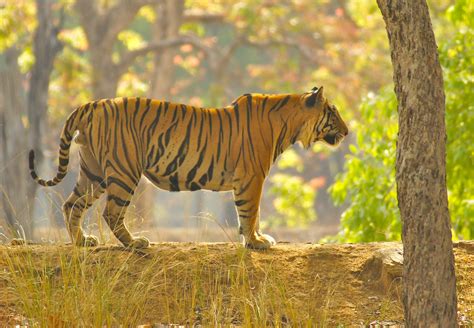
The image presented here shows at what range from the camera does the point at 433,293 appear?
4883 mm

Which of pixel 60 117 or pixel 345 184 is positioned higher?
pixel 60 117

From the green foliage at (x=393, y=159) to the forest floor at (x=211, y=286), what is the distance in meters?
1.94

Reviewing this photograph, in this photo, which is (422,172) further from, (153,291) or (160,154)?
(160,154)

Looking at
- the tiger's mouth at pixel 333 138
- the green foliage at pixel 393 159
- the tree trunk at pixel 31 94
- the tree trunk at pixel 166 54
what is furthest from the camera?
the tree trunk at pixel 166 54

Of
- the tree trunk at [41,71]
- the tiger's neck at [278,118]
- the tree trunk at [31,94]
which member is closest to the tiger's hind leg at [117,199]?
the tiger's neck at [278,118]

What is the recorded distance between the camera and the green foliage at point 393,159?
335 inches

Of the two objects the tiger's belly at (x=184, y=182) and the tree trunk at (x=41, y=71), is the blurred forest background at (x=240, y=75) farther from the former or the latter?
the tiger's belly at (x=184, y=182)

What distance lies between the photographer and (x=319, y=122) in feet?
22.4

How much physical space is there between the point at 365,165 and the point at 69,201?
3609 mm

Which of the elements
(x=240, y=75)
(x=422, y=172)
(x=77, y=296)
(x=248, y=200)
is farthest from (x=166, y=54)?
(x=422, y=172)

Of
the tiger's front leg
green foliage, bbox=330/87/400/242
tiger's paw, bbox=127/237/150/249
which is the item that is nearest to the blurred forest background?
green foliage, bbox=330/87/400/242

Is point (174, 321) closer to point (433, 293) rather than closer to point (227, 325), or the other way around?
point (227, 325)

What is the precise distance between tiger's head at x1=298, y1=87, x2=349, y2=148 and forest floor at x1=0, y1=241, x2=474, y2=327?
2.43 ft

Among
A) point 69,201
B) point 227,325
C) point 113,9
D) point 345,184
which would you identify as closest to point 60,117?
point 113,9
